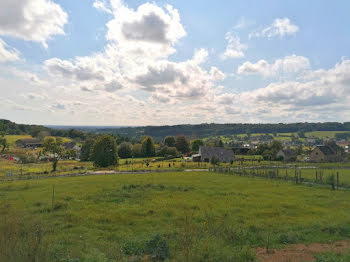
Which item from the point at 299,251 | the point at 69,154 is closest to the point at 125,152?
the point at 69,154

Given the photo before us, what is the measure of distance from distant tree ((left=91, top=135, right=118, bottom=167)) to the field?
40.4 metres

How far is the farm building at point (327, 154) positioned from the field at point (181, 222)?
2623 inches

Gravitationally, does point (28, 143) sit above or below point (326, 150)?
above

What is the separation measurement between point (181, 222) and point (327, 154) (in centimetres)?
8675

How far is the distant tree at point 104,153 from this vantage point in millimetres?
65625

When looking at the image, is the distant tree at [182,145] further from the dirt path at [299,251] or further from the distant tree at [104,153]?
the dirt path at [299,251]

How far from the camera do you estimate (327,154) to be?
82.9m

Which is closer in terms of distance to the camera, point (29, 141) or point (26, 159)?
point (26, 159)

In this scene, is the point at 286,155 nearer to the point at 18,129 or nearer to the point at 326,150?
the point at 326,150

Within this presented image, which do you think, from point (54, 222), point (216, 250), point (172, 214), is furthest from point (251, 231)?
point (54, 222)

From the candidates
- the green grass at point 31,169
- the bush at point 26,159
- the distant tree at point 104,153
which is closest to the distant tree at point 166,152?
the distant tree at point 104,153

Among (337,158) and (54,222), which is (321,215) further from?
(337,158)

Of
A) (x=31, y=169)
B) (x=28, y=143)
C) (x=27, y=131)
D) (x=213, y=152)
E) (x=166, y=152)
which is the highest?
(x=27, y=131)

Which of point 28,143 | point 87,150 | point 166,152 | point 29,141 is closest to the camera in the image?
point 87,150
